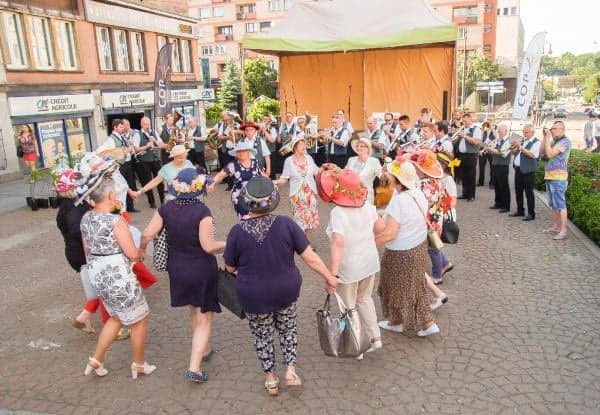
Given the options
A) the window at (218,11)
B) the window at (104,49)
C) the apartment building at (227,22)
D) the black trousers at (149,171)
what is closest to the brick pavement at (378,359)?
the black trousers at (149,171)

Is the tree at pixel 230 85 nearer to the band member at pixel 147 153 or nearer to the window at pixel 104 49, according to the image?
the window at pixel 104 49

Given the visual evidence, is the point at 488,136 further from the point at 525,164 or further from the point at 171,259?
the point at 171,259

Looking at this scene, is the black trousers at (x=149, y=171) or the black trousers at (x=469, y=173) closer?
the black trousers at (x=469, y=173)

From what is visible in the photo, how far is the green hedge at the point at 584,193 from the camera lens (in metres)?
7.55

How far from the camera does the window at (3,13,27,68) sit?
16156 millimetres

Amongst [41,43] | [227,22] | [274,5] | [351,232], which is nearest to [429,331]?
[351,232]

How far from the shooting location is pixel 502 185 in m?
9.51

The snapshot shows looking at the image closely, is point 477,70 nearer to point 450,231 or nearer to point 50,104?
point 50,104

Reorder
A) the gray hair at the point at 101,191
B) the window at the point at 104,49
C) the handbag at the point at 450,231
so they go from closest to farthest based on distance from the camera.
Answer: the gray hair at the point at 101,191 → the handbag at the point at 450,231 → the window at the point at 104,49

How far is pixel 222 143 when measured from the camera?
41.2 feet

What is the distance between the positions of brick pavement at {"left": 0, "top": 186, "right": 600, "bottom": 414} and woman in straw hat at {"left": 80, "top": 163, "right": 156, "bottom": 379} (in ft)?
2.10

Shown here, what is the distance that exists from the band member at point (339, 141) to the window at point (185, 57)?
17.6m

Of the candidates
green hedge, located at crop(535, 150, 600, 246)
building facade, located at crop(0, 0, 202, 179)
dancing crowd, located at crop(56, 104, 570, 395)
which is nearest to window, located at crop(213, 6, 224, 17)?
building facade, located at crop(0, 0, 202, 179)

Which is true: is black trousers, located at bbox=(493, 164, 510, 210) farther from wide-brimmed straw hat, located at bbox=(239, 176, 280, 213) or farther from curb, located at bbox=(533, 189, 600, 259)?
wide-brimmed straw hat, located at bbox=(239, 176, 280, 213)
